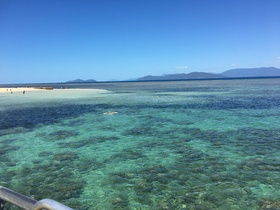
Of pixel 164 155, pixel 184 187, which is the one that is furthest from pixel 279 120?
pixel 184 187

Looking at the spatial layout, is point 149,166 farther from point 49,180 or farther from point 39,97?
point 39,97

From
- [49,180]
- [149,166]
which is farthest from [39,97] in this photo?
[149,166]

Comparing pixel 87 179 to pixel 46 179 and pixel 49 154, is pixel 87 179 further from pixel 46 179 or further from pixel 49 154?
pixel 49 154

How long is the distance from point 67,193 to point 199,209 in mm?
5599

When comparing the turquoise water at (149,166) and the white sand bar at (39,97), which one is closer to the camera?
the turquoise water at (149,166)

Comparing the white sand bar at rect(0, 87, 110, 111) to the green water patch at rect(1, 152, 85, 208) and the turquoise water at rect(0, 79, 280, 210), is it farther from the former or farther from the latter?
the green water patch at rect(1, 152, 85, 208)

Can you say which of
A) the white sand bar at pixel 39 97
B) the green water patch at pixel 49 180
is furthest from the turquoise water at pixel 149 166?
the white sand bar at pixel 39 97

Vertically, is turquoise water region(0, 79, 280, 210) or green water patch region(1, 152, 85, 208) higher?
green water patch region(1, 152, 85, 208)

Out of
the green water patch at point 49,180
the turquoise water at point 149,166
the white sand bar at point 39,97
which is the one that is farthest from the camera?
the white sand bar at point 39,97

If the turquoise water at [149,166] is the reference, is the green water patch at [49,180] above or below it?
above

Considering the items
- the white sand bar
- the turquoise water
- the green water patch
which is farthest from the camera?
the white sand bar

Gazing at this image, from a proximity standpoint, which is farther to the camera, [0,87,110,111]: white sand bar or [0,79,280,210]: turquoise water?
[0,87,110,111]: white sand bar

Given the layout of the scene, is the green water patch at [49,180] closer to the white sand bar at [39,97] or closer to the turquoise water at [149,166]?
the turquoise water at [149,166]

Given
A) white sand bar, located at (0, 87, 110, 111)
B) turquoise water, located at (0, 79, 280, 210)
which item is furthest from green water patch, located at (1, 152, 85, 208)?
white sand bar, located at (0, 87, 110, 111)
